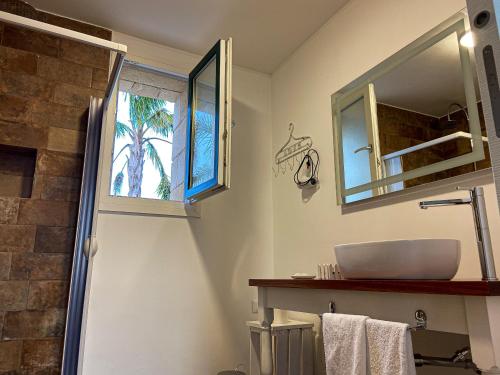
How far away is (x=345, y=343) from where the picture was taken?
1.33m

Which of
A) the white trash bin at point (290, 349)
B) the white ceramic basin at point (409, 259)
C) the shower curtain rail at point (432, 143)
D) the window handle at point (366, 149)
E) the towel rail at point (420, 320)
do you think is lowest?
the white trash bin at point (290, 349)

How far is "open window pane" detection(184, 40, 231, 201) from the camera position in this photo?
2.09 m

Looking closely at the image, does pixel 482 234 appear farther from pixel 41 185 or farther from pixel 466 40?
pixel 41 185

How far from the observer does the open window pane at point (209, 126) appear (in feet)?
6.86

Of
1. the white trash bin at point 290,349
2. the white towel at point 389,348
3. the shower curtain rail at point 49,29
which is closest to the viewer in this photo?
the white towel at point 389,348

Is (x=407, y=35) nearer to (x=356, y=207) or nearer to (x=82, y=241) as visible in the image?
(x=356, y=207)

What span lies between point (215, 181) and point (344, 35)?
1.33m

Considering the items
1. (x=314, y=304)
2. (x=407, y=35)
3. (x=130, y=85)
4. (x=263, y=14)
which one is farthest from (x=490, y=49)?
(x=130, y=85)

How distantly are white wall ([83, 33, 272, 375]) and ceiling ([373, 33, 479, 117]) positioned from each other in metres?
1.29

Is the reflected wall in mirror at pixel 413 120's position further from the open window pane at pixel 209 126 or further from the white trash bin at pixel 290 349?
the white trash bin at pixel 290 349

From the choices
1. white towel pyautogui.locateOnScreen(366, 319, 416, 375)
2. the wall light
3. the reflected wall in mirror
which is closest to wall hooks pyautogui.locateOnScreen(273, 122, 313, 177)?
the reflected wall in mirror

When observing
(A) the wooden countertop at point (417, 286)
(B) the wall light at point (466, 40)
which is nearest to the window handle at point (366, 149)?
(B) the wall light at point (466, 40)

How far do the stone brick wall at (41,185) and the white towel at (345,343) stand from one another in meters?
1.58

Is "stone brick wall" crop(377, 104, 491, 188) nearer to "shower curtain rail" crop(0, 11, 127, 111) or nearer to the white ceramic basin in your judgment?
the white ceramic basin
